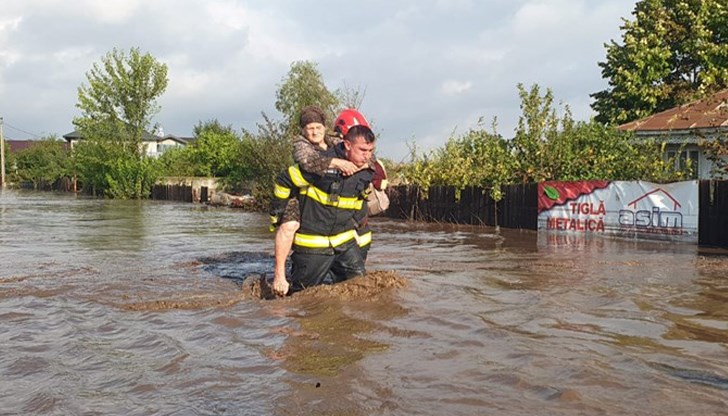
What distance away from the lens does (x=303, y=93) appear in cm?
4103

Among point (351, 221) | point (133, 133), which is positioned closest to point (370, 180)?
point (351, 221)

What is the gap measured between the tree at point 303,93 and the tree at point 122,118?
15.2 metres

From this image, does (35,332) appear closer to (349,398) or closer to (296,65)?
(349,398)

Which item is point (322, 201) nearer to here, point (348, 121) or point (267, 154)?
point (348, 121)

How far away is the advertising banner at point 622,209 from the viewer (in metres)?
14.9

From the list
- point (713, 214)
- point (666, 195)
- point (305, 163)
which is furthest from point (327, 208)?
point (666, 195)

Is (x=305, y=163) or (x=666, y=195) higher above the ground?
(x=305, y=163)

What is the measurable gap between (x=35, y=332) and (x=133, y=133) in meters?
51.3

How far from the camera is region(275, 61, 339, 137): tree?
38578 mm

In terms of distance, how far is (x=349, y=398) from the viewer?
3.81 metres

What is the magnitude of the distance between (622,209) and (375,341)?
12539 millimetres

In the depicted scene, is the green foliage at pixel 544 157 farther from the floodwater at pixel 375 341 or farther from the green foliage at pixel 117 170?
the green foliage at pixel 117 170

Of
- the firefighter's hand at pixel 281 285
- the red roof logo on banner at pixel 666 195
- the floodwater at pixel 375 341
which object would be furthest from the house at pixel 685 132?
the firefighter's hand at pixel 281 285

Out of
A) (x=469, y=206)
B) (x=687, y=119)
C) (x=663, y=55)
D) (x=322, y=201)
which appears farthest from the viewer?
(x=663, y=55)
